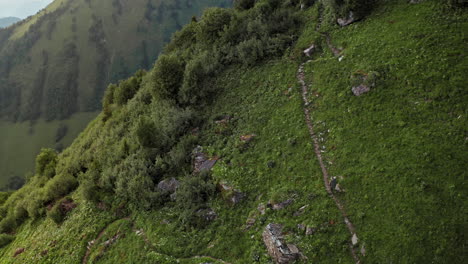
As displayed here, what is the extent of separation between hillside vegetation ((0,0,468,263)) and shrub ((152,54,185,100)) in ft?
0.69

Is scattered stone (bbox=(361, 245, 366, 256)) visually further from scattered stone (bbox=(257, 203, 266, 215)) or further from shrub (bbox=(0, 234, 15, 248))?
shrub (bbox=(0, 234, 15, 248))

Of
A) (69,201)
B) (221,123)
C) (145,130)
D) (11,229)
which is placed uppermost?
(145,130)

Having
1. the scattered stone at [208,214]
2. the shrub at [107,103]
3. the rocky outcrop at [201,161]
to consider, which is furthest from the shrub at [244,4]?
the scattered stone at [208,214]

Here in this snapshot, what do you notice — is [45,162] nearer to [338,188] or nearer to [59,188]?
[59,188]

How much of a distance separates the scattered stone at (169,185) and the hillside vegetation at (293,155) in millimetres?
514

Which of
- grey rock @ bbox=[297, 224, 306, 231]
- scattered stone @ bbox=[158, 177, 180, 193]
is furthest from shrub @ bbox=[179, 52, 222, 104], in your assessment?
grey rock @ bbox=[297, 224, 306, 231]

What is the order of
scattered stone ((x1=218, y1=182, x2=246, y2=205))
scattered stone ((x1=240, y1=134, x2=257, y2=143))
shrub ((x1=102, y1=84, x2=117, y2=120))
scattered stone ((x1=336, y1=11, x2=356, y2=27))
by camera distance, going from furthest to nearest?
shrub ((x1=102, y1=84, x2=117, y2=120)) < scattered stone ((x1=336, y1=11, x2=356, y2=27)) < scattered stone ((x1=240, y1=134, x2=257, y2=143)) < scattered stone ((x1=218, y1=182, x2=246, y2=205))

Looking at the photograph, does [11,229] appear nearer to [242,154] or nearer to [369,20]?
[242,154]

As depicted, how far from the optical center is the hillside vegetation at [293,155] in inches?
749

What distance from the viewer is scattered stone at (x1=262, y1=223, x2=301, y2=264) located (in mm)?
19109

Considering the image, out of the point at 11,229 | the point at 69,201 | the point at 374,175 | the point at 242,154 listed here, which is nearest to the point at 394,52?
the point at 374,175

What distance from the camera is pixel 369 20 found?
33.6m

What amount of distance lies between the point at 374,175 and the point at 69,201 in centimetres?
4002

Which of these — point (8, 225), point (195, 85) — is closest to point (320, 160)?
point (195, 85)
